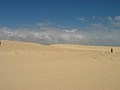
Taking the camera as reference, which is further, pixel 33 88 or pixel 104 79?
pixel 104 79

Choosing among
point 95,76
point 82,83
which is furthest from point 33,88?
point 95,76

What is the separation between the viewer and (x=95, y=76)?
8453mm

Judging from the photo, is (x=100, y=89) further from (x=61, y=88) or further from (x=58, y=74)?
(x=58, y=74)

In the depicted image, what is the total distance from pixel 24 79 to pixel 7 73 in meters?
1.33

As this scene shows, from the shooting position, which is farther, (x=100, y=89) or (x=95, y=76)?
(x=95, y=76)

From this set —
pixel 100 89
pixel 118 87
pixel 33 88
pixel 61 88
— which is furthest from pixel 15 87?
pixel 118 87

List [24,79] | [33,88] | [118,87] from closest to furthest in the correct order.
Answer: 1. [33,88]
2. [118,87]
3. [24,79]

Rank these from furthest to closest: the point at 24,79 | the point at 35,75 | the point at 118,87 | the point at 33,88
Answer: the point at 35,75 → the point at 24,79 → the point at 118,87 → the point at 33,88

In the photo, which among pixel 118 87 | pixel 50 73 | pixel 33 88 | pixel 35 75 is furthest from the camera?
pixel 50 73

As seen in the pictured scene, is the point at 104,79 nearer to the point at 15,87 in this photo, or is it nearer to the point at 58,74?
the point at 58,74

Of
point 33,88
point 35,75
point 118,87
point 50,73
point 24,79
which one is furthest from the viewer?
point 50,73

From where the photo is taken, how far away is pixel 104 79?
7.98 m

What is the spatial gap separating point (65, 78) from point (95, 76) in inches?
48.5

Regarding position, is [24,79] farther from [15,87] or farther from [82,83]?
[82,83]
